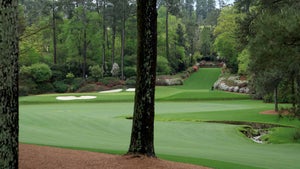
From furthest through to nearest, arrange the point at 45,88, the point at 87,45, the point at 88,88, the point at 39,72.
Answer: the point at 87,45 → the point at 45,88 → the point at 88,88 → the point at 39,72

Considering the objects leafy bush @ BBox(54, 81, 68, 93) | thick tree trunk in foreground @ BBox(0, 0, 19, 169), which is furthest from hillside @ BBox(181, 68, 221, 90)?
thick tree trunk in foreground @ BBox(0, 0, 19, 169)

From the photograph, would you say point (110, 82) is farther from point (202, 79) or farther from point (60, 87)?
point (202, 79)

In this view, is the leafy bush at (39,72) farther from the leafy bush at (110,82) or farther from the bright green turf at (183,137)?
the bright green turf at (183,137)

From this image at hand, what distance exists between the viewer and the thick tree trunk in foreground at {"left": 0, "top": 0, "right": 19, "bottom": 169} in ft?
17.8

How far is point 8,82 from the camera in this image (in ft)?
17.9

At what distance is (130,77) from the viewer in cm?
6278

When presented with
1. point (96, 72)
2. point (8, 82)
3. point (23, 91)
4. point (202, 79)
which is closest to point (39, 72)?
point (23, 91)

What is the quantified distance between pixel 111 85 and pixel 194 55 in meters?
41.5

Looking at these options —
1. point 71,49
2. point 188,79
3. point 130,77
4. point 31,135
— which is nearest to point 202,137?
point 31,135

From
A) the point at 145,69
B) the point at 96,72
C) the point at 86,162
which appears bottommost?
the point at 86,162

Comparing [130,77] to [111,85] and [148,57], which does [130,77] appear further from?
[148,57]

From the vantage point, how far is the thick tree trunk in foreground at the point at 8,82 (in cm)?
541

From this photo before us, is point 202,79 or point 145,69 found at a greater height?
point 145,69

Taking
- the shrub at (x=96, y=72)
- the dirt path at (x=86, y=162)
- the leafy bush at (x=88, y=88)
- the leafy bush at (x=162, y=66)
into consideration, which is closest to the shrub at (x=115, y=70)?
the shrub at (x=96, y=72)
